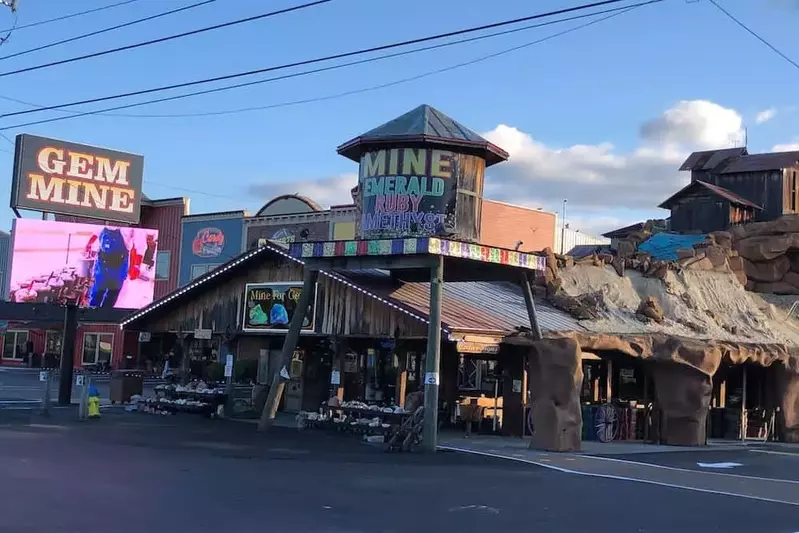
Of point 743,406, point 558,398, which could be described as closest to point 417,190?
point 558,398

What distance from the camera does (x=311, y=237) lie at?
4491 cm

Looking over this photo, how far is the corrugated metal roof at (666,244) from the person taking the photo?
4475 centimetres

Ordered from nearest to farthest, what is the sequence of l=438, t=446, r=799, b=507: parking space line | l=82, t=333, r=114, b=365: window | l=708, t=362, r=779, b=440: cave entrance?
1. l=438, t=446, r=799, b=507: parking space line
2. l=708, t=362, r=779, b=440: cave entrance
3. l=82, t=333, r=114, b=365: window

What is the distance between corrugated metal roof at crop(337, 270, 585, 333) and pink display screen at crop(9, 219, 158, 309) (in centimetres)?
1450

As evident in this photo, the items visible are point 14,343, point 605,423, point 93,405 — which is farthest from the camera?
point 14,343

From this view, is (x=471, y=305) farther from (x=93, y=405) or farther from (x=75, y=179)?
(x=75, y=179)

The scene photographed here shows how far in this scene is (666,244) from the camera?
4575 cm

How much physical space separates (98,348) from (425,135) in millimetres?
39170

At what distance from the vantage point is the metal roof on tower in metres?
21.2

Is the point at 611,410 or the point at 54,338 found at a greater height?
the point at 54,338

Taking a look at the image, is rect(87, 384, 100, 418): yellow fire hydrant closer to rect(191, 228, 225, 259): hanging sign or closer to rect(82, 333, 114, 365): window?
rect(191, 228, 225, 259): hanging sign

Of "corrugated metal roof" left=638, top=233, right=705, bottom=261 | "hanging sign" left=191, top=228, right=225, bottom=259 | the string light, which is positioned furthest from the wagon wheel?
"hanging sign" left=191, top=228, right=225, bottom=259

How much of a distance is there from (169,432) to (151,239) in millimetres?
21740

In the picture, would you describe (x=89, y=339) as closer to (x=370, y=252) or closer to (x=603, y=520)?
(x=370, y=252)
